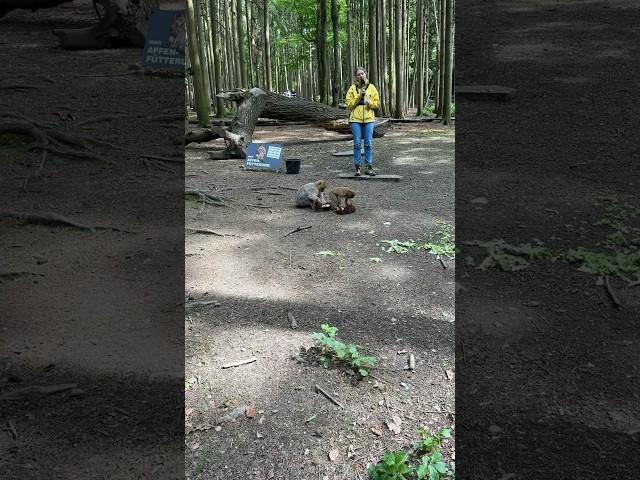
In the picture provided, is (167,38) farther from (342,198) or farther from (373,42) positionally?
(373,42)

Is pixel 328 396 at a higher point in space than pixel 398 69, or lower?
lower

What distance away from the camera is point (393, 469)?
1784 mm

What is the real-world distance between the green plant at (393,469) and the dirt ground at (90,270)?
2.42 ft

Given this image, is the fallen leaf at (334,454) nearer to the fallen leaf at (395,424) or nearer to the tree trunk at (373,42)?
the fallen leaf at (395,424)

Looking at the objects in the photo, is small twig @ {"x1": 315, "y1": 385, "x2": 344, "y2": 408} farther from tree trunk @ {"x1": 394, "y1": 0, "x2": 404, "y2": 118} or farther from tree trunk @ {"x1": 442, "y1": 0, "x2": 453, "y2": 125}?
tree trunk @ {"x1": 394, "y1": 0, "x2": 404, "y2": 118}

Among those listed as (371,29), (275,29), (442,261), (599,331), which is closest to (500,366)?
(599,331)

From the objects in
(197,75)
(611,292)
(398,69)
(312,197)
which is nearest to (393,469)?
(611,292)

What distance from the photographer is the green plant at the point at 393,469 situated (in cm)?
178

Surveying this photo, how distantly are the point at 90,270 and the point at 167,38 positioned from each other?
92 cm

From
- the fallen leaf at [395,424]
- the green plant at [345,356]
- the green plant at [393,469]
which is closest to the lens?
the green plant at [393,469]

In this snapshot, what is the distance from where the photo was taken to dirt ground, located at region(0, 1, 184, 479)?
1.37 meters

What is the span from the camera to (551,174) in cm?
91

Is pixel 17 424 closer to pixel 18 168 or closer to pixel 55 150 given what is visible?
pixel 55 150

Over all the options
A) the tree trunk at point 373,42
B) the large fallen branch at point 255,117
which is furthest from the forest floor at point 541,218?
the tree trunk at point 373,42
